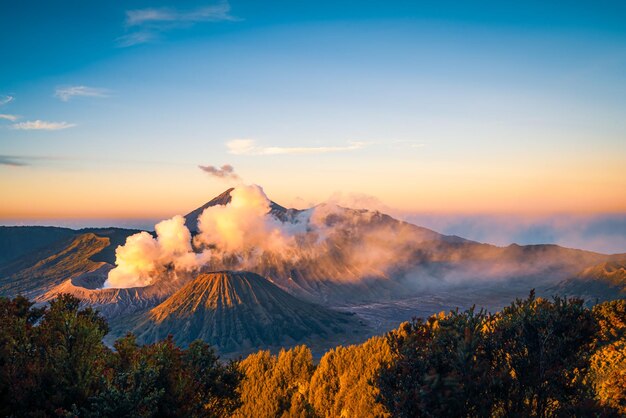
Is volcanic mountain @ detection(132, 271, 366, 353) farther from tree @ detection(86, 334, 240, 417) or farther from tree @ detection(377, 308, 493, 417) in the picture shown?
tree @ detection(377, 308, 493, 417)

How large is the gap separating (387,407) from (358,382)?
26.8m

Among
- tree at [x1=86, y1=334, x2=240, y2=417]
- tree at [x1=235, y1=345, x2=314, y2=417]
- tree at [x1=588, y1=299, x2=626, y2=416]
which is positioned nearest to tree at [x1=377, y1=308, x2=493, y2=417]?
tree at [x1=86, y1=334, x2=240, y2=417]

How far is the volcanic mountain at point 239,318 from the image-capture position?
5945 inches

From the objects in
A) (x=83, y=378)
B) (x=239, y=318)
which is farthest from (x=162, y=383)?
(x=239, y=318)

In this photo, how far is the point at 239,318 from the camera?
159000mm

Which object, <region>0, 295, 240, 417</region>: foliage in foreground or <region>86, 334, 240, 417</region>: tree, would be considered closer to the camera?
<region>86, 334, 240, 417</region>: tree

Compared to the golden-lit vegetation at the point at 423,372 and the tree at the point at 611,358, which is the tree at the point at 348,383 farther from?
the golden-lit vegetation at the point at 423,372

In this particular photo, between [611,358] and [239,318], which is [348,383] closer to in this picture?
[611,358]

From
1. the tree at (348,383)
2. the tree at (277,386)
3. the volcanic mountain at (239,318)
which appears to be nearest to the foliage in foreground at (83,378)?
the tree at (348,383)

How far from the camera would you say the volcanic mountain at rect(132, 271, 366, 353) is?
151m

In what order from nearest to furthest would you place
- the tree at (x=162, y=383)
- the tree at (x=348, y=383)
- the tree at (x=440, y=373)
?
the tree at (x=440, y=373) → the tree at (x=162, y=383) → the tree at (x=348, y=383)

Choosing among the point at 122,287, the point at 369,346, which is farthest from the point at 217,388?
the point at 122,287

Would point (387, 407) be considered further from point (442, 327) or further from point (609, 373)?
point (609, 373)

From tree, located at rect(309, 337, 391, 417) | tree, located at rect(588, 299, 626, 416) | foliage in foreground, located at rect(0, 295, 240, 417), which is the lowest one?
tree, located at rect(309, 337, 391, 417)
